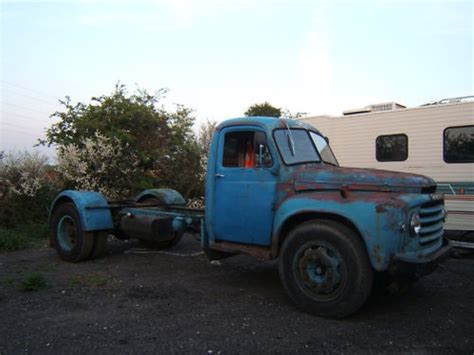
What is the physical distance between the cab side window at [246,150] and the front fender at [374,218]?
39.1 inches

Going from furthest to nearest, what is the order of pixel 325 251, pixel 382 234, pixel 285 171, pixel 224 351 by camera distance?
pixel 285 171, pixel 325 251, pixel 382 234, pixel 224 351

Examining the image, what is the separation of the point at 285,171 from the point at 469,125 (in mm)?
4770

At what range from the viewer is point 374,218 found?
4598mm

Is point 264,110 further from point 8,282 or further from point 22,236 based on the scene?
point 8,282

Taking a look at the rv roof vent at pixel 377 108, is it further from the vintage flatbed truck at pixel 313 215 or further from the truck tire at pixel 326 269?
the truck tire at pixel 326 269

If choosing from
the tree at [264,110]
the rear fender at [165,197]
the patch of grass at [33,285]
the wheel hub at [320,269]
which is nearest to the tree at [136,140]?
the rear fender at [165,197]

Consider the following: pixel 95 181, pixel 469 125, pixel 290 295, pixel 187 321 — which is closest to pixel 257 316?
pixel 290 295

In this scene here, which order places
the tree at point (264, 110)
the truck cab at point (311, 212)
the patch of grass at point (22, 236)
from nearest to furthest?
the truck cab at point (311, 212)
the patch of grass at point (22, 236)
the tree at point (264, 110)

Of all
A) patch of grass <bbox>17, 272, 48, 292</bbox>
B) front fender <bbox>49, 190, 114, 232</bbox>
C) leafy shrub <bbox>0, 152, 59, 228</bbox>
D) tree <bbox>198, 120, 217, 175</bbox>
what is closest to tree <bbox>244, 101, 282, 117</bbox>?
tree <bbox>198, 120, 217, 175</bbox>

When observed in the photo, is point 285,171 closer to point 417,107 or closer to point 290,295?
point 290,295

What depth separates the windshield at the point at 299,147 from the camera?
5.70m

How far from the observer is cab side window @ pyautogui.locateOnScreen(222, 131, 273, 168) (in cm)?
568

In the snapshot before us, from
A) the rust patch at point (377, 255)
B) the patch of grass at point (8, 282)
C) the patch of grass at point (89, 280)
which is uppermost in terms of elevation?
the rust patch at point (377, 255)

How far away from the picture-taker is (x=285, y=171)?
550 cm
